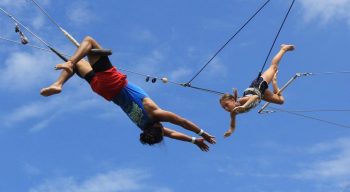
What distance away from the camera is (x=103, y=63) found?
34.1 feet

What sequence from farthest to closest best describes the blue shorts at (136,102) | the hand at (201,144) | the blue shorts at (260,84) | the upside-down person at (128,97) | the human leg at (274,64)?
the human leg at (274,64) < the blue shorts at (260,84) < the hand at (201,144) < the blue shorts at (136,102) < the upside-down person at (128,97)

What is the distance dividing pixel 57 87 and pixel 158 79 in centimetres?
296

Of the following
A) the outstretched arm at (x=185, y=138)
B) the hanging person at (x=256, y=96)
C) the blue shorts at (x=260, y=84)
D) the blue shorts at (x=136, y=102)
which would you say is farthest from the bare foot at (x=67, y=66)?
the blue shorts at (x=260, y=84)

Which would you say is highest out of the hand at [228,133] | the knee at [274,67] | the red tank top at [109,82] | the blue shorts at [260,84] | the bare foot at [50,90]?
the knee at [274,67]

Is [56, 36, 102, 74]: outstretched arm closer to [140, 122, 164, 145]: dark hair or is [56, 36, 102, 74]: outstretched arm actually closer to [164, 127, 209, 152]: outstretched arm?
[140, 122, 164, 145]: dark hair

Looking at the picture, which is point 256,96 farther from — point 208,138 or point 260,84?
point 208,138

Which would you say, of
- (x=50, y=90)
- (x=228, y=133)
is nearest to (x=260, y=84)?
(x=228, y=133)

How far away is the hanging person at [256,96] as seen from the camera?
41.3ft

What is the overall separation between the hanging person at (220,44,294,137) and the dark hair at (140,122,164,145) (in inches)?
86.9

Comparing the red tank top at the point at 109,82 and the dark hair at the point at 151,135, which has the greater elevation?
the red tank top at the point at 109,82

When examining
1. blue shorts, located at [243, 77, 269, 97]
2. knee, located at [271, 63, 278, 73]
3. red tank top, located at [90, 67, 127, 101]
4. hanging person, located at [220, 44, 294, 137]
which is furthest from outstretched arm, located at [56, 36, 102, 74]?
knee, located at [271, 63, 278, 73]

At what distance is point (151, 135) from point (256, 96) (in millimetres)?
3035

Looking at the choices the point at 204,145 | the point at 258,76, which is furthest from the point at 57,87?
the point at 258,76

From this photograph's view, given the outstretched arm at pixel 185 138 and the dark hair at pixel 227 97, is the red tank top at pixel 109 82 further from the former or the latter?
the dark hair at pixel 227 97
